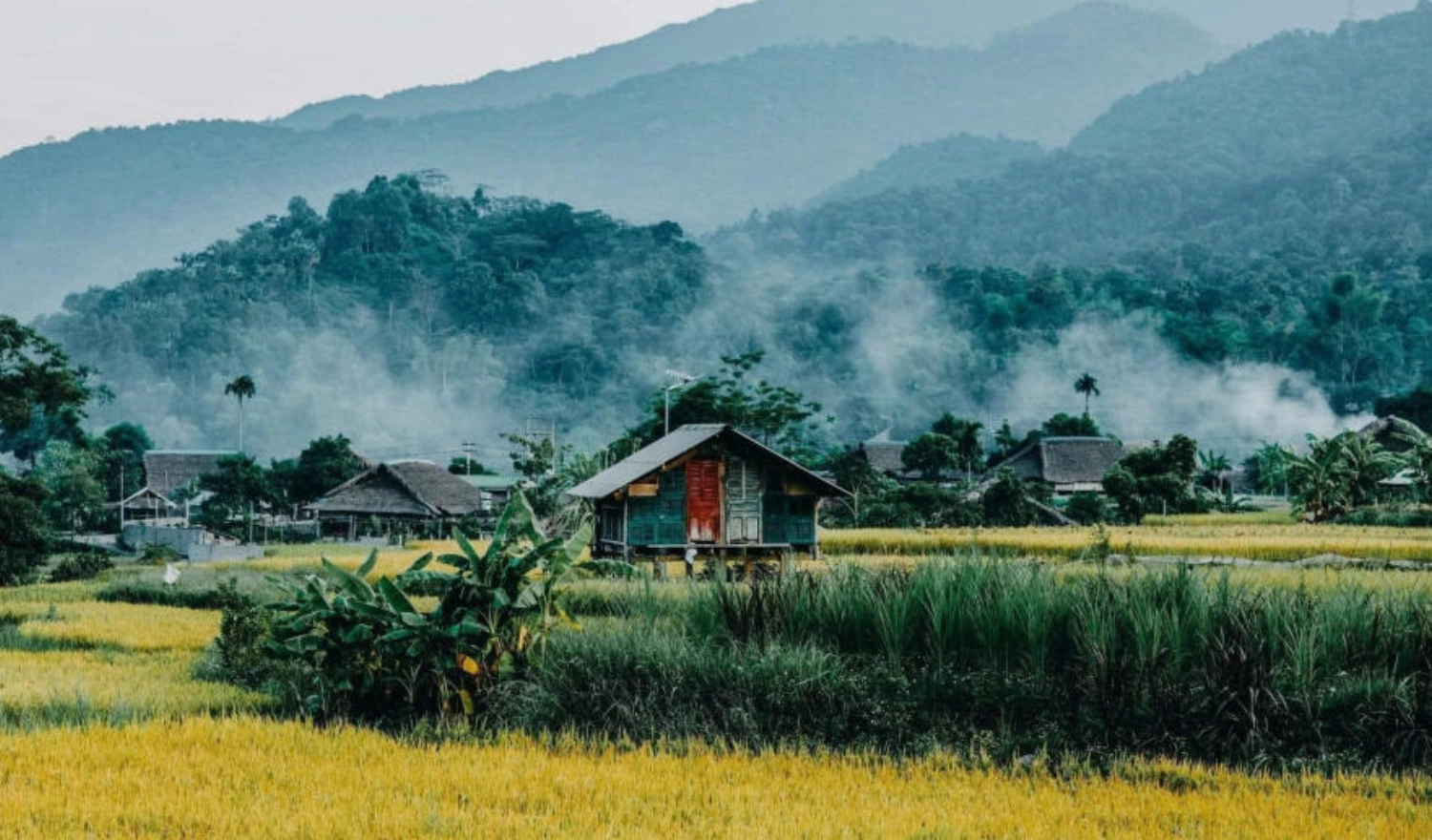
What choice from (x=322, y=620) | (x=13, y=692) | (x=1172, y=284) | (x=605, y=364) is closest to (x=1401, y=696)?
(x=322, y=620)

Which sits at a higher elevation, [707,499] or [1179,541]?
[707,499]

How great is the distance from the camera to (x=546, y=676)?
10.9m

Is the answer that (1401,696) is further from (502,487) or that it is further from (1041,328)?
(1041,328)

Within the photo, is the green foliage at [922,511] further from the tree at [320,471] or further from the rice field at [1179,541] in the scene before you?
the tree at [320,471]

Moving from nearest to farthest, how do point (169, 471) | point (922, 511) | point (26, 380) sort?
1. point (26, 380)
2. point (922, 511)
3. point (169, 471)

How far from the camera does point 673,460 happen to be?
29047 mm

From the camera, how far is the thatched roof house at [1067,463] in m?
62.8

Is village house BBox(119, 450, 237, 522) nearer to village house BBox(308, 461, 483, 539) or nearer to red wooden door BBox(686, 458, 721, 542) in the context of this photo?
village house BBox(308, 461, 483, 539)

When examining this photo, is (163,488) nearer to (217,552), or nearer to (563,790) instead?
(217,552)

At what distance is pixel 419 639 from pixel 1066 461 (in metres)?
A: 55.1

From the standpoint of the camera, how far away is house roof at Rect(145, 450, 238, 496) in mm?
74688

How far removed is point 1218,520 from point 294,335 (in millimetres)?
→ 109257

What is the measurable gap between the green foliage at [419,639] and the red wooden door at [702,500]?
710 inches

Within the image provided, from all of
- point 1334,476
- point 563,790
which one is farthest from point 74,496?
point 563,790
